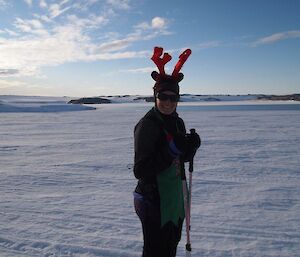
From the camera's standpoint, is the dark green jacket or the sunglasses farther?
the sunglasses

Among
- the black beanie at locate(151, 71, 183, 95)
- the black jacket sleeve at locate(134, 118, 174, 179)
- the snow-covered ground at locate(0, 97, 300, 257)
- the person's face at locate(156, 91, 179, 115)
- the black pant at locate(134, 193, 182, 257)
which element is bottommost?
the snow-covered ground at locate(0, 97, 300, 257)

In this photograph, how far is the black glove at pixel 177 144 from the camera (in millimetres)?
2090

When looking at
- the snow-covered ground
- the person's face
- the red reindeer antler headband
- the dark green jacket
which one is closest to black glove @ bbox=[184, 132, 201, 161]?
the dark green jacket

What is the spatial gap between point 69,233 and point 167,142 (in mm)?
2369

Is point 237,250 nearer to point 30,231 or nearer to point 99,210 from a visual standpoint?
point 99,210

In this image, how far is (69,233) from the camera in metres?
3.96

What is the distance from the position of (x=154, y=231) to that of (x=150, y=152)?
0.57m

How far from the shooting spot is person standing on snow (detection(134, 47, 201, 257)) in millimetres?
2131

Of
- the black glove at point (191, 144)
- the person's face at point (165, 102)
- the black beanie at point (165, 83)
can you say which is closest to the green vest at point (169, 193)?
the black glove at point (191, 144)

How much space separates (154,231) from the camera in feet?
7.51

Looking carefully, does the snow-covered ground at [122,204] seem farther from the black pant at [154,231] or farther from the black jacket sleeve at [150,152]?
the black jacket sleeve at [150,152]

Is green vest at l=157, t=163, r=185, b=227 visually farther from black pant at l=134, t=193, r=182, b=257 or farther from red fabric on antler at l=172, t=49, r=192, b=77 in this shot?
red fabric on antler at l=172, t=49, r=192, b=77

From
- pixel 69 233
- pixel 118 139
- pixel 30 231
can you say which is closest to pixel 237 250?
pixel 69 233

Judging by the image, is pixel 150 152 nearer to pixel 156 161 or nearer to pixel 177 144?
pixel 156 161
